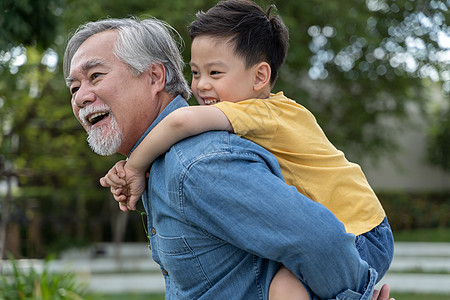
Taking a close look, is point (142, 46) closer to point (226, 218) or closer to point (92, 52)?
point (92, 52)

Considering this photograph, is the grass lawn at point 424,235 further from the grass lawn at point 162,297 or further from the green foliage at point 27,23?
the green foliage at point 27,23

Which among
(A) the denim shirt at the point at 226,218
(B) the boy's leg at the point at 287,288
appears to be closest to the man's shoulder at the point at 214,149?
(A) the denim shirt at the point at 226,218

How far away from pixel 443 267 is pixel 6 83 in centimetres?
813

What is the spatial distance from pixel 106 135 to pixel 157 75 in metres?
0.26

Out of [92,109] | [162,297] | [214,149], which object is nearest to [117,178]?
[92,109]

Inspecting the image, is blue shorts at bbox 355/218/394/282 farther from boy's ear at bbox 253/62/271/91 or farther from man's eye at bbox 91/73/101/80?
man's eye at bbox 91/73/101/80

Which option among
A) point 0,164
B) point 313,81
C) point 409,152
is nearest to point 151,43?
point 0,164

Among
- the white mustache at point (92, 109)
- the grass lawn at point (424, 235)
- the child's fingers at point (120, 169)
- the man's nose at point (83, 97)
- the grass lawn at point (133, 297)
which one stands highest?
the man's nose at point (83, 97)

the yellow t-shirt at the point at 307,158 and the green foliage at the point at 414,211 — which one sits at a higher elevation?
the yellow t-shirt at the point at 307,158

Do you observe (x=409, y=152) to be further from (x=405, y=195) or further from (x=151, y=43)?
(x=151, y=43)

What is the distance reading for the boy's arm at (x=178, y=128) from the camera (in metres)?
1.68

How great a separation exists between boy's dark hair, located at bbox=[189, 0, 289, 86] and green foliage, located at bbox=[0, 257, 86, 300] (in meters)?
3.85

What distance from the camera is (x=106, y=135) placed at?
1.91m

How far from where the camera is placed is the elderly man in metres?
1.49
